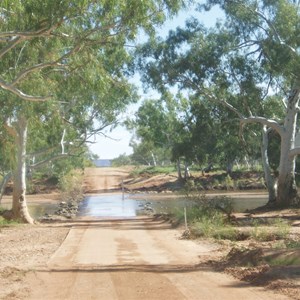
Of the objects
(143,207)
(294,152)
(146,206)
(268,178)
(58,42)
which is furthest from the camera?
(146,206)

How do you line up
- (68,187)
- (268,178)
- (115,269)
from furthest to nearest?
(68,187), (268,178), (115,269)

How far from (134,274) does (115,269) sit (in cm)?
90

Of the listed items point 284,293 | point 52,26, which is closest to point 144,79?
point 52,26

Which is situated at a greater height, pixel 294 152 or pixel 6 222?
pixel 294 152

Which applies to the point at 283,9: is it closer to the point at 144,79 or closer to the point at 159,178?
the point at 144,79

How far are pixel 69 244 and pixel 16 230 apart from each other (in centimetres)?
746

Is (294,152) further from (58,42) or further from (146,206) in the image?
(146,206)

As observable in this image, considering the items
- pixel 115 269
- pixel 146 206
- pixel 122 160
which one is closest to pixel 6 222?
pixel 115 269

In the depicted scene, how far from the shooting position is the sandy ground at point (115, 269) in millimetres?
8445

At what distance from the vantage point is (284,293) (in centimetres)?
788

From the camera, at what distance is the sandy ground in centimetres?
845

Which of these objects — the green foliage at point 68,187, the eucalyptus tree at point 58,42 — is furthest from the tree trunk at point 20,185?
the green foliage at point 68,187

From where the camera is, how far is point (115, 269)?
11.1 meters

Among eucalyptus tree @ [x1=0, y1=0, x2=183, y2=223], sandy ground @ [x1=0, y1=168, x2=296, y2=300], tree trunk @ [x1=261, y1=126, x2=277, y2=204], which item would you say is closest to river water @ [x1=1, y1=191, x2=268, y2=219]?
tree trunk @ [x1=261, y1=126, x2=277, y2=204]
